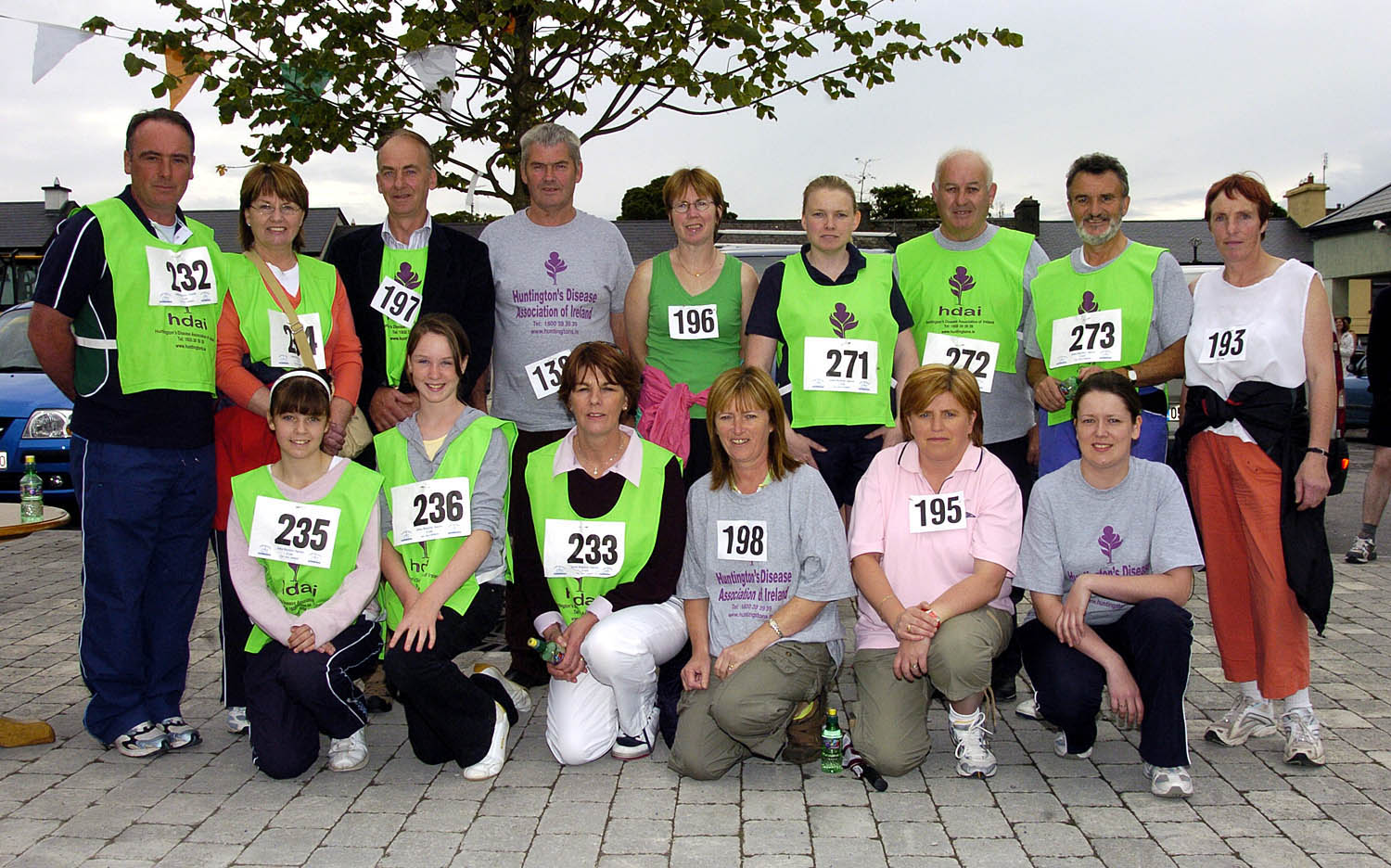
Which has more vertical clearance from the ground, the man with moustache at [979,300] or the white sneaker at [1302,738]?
the man with moustache at [979,300]

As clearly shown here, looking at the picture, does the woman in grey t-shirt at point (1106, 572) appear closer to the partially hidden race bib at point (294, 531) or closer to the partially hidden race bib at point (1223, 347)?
the partially hidden race bib at point (1223, 347)

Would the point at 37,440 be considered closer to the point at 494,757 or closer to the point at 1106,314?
the point at 494,757

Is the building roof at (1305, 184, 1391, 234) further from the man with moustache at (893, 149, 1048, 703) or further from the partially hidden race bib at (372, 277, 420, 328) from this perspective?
the partially hidden race bib at (372, 277, 420, 328)

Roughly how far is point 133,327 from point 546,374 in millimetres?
1631

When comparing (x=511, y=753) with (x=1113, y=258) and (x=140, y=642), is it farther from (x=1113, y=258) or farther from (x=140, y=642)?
(x=1113, y=258)

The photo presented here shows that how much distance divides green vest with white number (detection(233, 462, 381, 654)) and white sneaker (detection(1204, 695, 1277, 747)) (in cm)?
328

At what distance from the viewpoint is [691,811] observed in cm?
366

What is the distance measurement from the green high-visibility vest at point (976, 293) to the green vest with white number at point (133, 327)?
293 cm

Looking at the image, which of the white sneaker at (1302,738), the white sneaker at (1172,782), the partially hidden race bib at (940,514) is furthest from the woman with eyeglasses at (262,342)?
the white sneaker at (1302,738)

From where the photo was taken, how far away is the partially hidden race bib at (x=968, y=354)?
182 inches

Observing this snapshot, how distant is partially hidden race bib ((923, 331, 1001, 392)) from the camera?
15.2ft

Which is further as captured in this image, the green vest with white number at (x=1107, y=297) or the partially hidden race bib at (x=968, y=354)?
the partially hidden race bib at (x=968, y=354)

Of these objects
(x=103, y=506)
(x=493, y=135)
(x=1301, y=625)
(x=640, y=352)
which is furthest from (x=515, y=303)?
(x=1301, y=625)

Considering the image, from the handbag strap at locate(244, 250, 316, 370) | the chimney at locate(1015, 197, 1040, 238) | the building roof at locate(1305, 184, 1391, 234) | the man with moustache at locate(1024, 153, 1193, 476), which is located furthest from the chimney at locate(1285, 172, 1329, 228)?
the handbag strap at locate(244, 250, 316, 370)
